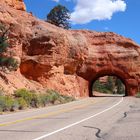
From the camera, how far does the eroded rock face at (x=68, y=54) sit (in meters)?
46.2

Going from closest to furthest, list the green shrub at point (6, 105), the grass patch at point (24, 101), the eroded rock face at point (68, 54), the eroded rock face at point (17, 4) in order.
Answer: the green shrub at point (6, 105), the grass patch at point (24, 101), the eroded rock face at point (68, 54), the eroded rock face at point (17, 4)

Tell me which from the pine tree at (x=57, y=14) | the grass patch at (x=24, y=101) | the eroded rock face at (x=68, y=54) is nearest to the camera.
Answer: the grass patch at (x=24, y=101)

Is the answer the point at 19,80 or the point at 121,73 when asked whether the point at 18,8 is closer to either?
the point at 19,80

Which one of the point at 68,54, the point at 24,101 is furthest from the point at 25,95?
the point at 68,54

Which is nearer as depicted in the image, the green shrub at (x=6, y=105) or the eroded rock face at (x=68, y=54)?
the green shrub at (x=6, y=105)

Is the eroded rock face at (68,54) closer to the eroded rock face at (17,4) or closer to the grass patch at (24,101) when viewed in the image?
the eroded rock face at (17,4)

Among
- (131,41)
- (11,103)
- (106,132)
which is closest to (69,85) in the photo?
(131,41)

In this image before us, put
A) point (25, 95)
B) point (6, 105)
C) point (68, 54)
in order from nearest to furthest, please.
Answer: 1. point (6, 105)
2. point (25, 95)
3. point (68, 54)

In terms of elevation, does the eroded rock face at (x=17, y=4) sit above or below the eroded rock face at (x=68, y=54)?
above

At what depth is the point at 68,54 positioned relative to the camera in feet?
179

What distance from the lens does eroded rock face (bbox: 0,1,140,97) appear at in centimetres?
4625

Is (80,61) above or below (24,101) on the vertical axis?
above

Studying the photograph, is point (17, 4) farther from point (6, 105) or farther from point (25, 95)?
point (6, 105)

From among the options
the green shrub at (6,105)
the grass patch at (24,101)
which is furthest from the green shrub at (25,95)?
the green shrub at (6,105)
